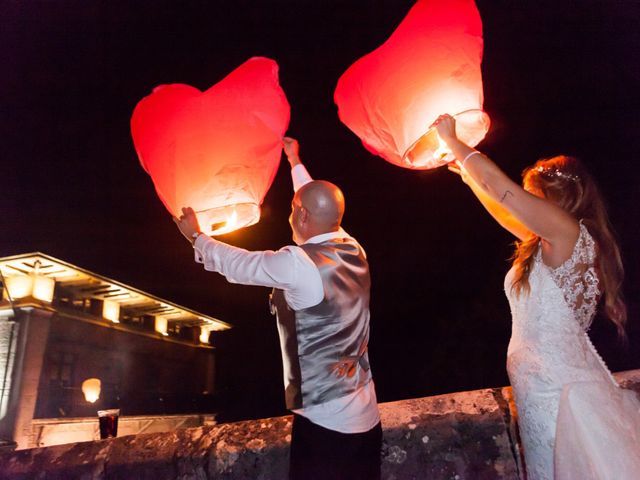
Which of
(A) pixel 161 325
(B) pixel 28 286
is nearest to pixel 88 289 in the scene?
(B) pixel 28 286

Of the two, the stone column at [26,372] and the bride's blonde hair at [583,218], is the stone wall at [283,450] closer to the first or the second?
the bride's blonde hair at [583,218]

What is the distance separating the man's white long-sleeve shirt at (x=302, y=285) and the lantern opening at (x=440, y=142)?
76 cm

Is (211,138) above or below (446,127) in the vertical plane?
above

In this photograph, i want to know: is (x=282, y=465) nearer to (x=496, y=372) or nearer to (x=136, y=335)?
(x=136, y=335)

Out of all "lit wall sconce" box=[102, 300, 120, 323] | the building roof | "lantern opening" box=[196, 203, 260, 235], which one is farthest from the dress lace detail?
"lit wall sconce" box=[102, 300, 120, 323]

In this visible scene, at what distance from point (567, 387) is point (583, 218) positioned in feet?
2.18

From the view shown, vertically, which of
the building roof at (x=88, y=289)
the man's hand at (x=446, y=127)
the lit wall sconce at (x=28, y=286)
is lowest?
the man's hand at (x=446, y=127)

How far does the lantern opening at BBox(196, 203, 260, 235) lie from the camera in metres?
2.12

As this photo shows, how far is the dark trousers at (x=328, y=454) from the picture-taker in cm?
159

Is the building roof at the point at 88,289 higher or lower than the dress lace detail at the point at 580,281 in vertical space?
higher

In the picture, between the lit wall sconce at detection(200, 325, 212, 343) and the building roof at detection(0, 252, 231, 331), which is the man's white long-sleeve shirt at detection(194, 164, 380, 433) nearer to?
the building roof at detection(0, 252, 231, 331)

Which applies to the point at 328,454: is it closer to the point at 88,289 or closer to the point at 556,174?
the point at 556,174

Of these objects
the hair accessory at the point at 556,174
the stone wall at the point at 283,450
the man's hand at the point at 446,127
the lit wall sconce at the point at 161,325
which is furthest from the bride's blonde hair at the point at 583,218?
Answer: the lit wall sconce at the point at 161,325

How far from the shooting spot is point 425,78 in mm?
1873
